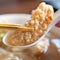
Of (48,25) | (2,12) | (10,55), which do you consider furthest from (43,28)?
(2,12)

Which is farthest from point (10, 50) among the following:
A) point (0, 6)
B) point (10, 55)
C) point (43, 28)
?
point (0, 6)

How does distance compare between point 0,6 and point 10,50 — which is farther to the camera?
point 0,6

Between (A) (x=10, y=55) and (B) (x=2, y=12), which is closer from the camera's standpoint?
(A) (x=10, y=55)

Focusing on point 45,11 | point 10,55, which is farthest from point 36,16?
point 10,55

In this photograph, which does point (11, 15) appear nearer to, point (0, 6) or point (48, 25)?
point (0, 6)

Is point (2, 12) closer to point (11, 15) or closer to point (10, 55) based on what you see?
point (11, 15)

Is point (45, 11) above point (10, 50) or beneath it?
above

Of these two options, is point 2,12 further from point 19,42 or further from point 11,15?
point 19,42

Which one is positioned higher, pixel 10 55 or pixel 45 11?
pixel 45 11
